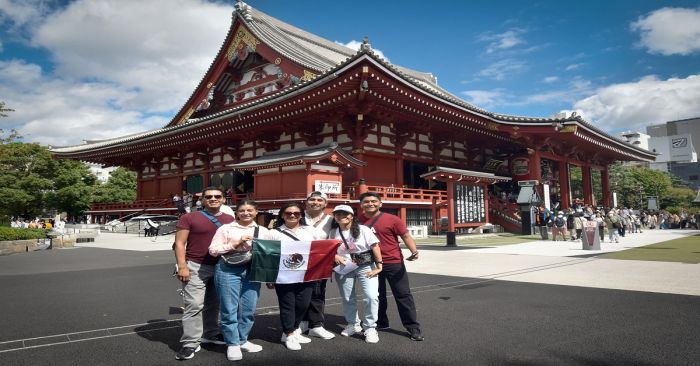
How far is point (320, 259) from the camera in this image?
440 cm

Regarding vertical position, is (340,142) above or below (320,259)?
A: above

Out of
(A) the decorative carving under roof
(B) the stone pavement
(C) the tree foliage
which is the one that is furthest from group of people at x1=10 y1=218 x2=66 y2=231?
(C) the tree foliage

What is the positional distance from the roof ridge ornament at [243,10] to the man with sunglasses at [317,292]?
22.8 metres

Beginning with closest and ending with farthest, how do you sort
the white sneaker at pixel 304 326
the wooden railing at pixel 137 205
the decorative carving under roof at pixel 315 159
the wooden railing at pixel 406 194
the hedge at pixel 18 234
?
the white sneaker at pixel 304 326
the hedge at pixel 18 234
the decorative carving under roof at pixel 315 159
the wooden railing at pixel 406 194
the wooden railing at pixel 137 205

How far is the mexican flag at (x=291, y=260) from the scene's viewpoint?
4.06 m

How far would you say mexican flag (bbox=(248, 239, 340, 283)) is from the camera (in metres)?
4.06

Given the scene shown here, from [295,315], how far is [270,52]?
20937 mm

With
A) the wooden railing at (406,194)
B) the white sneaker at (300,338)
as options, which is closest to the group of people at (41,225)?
the wooden railing at (406,194)

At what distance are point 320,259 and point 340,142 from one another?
15.5 meters

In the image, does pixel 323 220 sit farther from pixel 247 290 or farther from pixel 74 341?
pixel 74 341

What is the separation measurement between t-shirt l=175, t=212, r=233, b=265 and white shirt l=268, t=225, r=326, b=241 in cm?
62

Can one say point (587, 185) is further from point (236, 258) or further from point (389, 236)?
point (236, 258)

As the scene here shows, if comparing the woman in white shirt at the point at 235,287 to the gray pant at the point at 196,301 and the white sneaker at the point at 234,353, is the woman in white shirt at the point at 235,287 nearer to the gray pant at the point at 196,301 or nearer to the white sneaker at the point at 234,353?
the white sneaker at the point at 234,353

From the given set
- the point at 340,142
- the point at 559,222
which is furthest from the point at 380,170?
the point at 559,222
